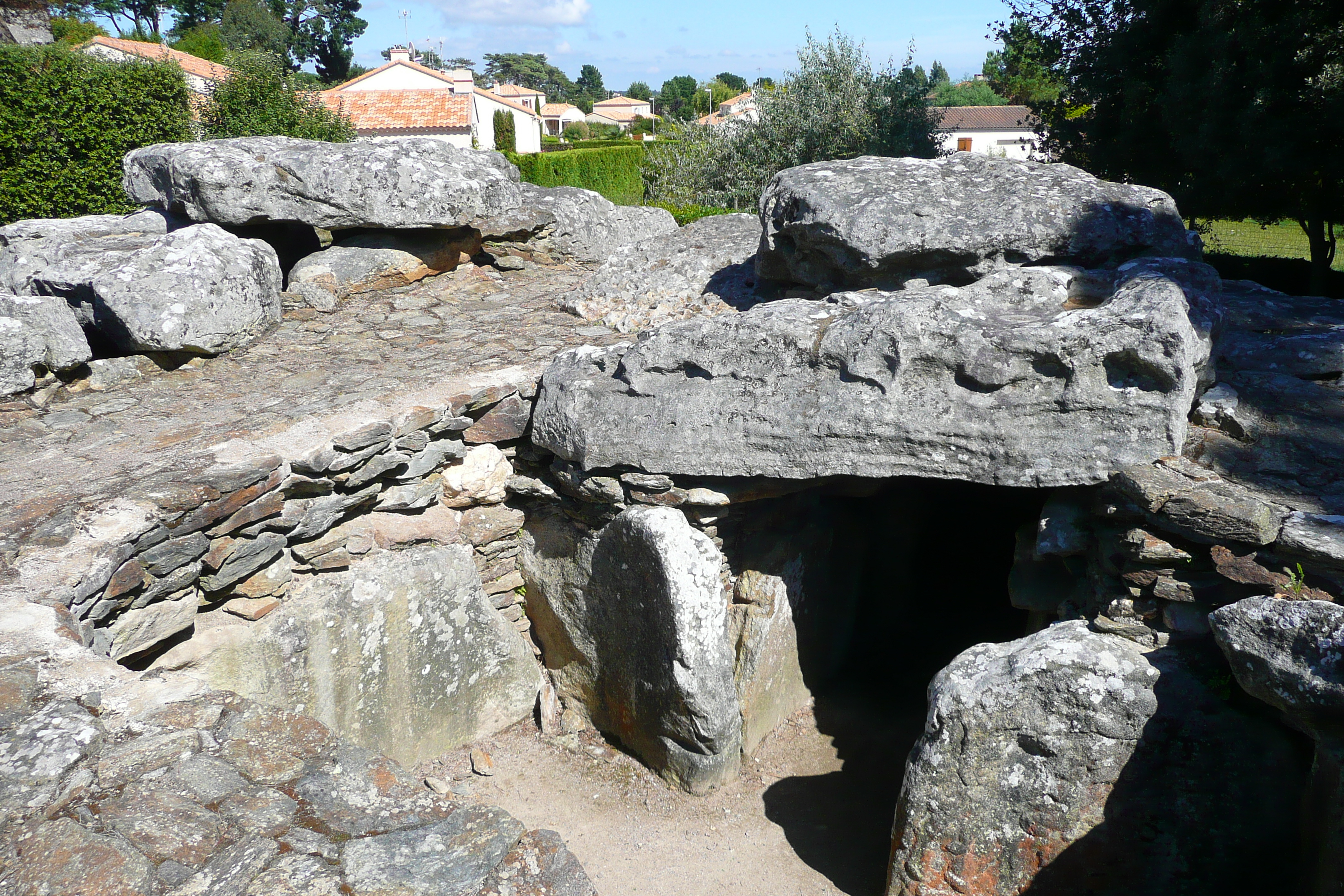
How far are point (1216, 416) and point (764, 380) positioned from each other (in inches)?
79.8

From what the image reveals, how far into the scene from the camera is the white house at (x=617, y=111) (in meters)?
72.9

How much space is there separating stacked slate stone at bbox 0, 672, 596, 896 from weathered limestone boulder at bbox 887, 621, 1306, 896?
6.33 feet

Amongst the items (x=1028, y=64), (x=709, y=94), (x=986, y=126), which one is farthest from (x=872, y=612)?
(x=986, y=126)

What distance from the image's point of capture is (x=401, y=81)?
112 ft

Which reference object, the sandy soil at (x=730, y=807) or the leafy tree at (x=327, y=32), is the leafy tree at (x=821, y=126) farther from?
the leafy tree at (x=327, y=32)

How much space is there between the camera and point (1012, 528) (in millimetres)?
6324

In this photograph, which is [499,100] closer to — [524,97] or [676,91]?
[524,97]

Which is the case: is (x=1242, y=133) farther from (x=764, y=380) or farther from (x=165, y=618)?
(x=165, y=618)

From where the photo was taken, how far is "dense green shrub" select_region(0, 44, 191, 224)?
9.27m

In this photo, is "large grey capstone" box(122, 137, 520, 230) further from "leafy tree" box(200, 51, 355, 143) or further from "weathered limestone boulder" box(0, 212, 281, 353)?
"leafy tree" box(200, 51, 355, 143)

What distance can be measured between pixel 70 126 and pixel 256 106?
2.75m

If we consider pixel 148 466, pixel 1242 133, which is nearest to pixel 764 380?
pixel 148 466

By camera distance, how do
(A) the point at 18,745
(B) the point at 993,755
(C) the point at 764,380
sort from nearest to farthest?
1. (A) the point at 18,745
2. (B) the point at 993,755
3. (C) the point at 764,380

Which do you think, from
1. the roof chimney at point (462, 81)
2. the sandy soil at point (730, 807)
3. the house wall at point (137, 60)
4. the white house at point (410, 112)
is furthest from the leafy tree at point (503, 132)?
the sandy soil at point (730, 807)
